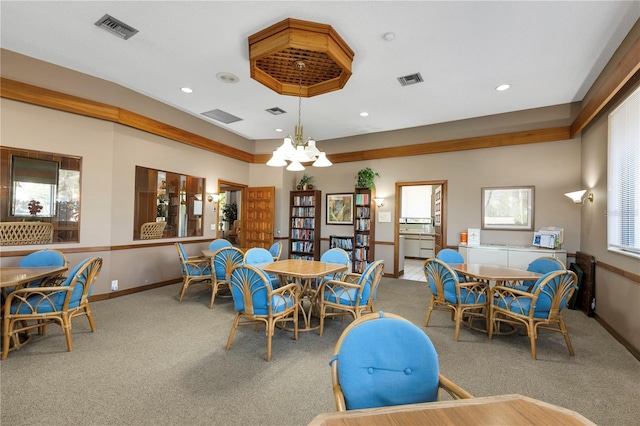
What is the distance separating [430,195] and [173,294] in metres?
8.62

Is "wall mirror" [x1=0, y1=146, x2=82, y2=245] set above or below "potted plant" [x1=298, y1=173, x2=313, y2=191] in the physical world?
below

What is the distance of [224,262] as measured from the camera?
14.3 ft

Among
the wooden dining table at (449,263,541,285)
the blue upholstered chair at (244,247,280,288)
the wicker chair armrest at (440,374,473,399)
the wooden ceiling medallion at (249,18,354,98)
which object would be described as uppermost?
the wooden ceiling medallion at (249,18,354,98)

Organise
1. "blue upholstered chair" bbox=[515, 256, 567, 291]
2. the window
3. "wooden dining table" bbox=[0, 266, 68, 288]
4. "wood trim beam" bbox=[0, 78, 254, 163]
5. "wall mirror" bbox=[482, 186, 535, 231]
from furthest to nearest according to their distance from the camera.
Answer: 1. "wall mirror" bbox=[482, 186, 535, 231]
2. "wood trim beam" bbox=[0, 78, 254, 163]
3. "blue upholstered chair" bbox=[515, 256, 567, 291]
4. the window
5. "wooden dining table" bbox=[0, 266, 68, 288]

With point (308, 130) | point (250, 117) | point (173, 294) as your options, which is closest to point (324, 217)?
point (308, 130)

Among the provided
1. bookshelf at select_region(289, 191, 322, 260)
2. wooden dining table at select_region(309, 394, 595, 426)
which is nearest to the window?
wooden dining table at select_region(309, 394, 595, 426)

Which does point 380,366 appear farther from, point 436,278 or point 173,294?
point 173,294

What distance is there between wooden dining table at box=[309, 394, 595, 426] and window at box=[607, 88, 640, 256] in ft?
11.4

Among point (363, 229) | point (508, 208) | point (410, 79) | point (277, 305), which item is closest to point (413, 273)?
point (363, 229)

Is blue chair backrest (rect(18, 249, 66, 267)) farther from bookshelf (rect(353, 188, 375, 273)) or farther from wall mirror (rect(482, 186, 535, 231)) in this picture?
wall mirror (rect(482, 186, 535, 231))

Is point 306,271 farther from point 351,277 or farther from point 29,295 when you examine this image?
point 29,295

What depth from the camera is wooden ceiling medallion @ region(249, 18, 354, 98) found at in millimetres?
3008

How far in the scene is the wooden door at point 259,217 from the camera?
732 centimetres

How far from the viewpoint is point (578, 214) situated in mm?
5008
